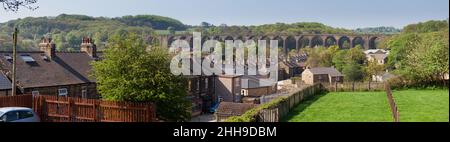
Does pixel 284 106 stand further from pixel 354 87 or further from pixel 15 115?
pixel 354 87

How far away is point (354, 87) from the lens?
39.2 m

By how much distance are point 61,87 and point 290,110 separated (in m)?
16.6

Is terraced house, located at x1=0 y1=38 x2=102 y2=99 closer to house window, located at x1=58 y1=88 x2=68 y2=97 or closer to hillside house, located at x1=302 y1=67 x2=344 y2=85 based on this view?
house window, located at x1=58 y1=88 x2=68 y2=97

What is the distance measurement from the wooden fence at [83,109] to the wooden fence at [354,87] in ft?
73.6

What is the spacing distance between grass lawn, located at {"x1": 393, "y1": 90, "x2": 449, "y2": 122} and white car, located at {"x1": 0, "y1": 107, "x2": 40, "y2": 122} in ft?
51.8

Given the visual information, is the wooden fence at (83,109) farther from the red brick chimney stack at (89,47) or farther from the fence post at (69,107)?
the red brick chimney stack at (89,47)

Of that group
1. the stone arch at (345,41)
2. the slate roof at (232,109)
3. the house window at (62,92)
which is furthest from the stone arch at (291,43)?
the house window at (62,92)

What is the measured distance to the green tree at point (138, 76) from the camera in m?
23.2

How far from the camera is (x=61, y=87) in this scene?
3275cm

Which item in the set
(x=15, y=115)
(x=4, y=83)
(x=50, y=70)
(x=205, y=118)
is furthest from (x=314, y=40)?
(x=15, y=115)

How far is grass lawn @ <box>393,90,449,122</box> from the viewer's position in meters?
20.5

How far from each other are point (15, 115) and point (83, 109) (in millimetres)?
3085

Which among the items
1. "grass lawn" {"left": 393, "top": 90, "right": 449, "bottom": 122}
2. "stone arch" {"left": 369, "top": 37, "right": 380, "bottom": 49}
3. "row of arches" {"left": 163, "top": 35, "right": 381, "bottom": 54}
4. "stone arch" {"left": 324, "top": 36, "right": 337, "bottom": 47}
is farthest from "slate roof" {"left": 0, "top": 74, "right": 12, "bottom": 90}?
"stone arch" {"left": 369, "top": 37, "right": 380, "bottom": 49}
